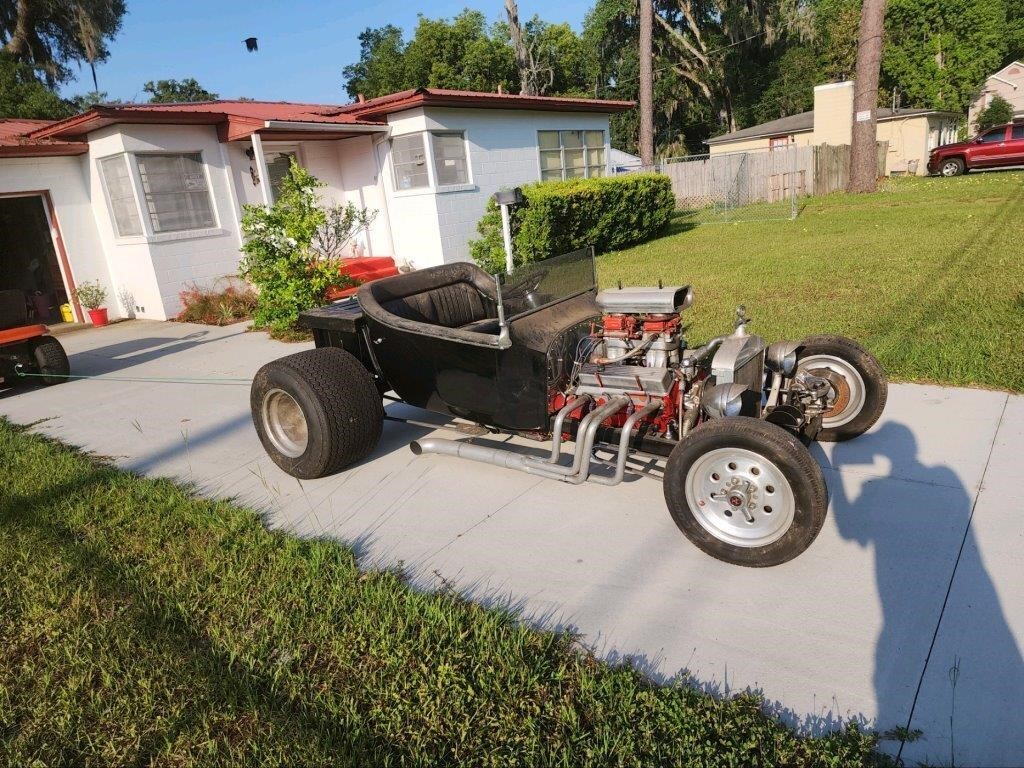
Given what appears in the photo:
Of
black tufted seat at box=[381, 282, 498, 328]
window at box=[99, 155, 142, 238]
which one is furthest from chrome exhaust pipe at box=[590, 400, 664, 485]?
window at box=[99, 155, 142, 238]

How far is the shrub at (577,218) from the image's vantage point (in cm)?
1315

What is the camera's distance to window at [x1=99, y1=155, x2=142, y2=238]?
1166 centimetres

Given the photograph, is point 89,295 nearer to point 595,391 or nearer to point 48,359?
point 48,359

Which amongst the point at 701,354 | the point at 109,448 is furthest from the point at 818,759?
the point at 109,448

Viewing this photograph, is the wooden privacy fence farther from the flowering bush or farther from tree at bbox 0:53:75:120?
tree at bbox 0:53:75:120

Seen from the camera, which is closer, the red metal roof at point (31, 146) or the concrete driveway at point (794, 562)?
the concrete driveway at point (794, 562)

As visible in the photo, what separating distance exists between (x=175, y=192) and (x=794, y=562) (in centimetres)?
1211

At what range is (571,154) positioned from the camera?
17062mm

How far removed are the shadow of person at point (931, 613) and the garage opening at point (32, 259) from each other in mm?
13980

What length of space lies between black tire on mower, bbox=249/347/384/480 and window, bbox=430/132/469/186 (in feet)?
31.7

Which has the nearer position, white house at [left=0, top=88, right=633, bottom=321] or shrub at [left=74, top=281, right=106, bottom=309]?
white house at [left=0, top=88, right=633, bottom=321]

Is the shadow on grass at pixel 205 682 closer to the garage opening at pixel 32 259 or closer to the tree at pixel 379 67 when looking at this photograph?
the garage opening at pixel 32 259

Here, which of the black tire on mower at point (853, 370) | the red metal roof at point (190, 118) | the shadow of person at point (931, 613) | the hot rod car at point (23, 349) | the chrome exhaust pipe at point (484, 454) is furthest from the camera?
the red metal roof at point (190, 118)

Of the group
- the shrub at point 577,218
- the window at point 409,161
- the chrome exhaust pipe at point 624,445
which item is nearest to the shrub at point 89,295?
the window at point 409,161
